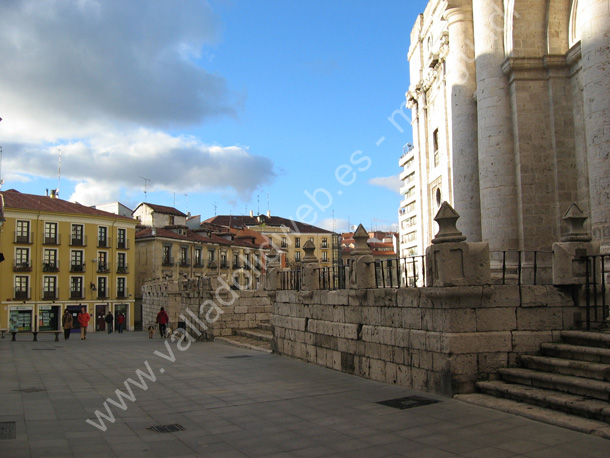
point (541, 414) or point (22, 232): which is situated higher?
point (22, 232)

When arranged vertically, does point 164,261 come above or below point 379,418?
above

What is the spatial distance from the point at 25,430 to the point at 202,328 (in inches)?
602

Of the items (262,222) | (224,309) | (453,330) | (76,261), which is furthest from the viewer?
(262,222)

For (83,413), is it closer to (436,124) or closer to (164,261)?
(436,124)

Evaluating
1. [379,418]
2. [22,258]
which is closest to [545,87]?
[379,418]

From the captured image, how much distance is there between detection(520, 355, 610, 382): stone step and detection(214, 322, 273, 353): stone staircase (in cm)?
878

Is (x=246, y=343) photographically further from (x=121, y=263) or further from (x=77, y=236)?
(x=121, y=263)

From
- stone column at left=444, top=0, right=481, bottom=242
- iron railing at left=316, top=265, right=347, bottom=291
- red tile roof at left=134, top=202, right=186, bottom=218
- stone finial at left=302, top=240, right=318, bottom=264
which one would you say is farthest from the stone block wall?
red tile roof at left=134, top=202, right=186, bottom=218

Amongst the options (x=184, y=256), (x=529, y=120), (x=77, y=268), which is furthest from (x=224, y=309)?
(x=184, y=256)

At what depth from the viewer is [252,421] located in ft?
22.1

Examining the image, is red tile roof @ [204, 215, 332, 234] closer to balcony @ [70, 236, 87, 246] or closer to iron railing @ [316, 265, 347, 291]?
balcony @ [70, 236, 87, 246]

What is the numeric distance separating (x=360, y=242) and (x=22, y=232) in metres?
40.6

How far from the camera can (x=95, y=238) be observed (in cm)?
4825

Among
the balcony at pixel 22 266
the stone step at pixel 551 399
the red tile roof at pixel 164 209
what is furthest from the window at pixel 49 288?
the stone step at pixel 551 399
